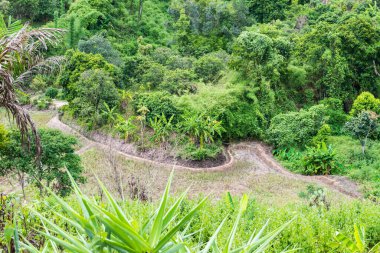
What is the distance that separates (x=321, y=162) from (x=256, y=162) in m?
2.07

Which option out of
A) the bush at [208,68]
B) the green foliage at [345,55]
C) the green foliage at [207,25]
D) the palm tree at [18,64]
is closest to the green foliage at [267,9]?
the green foliage at [207,25]

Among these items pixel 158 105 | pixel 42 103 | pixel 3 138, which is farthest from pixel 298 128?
pixel 42 103

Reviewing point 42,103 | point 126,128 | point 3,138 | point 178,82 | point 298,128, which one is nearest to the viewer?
point 3,138

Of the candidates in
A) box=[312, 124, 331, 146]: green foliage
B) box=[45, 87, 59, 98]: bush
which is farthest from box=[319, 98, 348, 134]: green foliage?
box=[45, 87, 59, 98]: bush

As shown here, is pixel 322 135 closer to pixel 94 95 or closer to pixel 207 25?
pixel 94 95

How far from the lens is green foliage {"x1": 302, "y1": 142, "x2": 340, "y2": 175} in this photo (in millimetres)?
13281

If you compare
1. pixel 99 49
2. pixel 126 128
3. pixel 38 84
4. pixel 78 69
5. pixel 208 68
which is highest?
pixel 99 49

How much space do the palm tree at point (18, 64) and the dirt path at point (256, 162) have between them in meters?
6.92

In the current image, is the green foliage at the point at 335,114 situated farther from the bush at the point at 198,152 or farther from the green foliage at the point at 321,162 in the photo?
the bush at the point at 198,152

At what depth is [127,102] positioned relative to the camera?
16609mm

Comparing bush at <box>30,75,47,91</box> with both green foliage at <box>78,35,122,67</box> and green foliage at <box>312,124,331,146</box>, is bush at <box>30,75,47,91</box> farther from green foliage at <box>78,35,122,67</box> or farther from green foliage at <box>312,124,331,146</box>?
green foliage at <box>312,124,331,146</box>

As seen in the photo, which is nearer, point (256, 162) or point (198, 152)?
point (198, 152)

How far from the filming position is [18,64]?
5.39 metres

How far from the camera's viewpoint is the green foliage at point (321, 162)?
1328 centimetres
